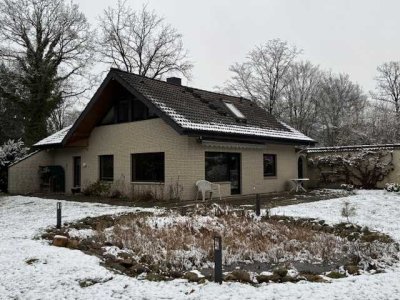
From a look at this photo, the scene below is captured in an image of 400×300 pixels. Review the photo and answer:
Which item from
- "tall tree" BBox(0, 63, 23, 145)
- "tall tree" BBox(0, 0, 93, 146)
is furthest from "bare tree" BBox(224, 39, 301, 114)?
"tall tree" BBox(0, 63, 23, 145)

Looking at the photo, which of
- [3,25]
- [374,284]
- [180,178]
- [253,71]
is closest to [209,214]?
[180,178]

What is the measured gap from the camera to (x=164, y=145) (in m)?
17.2

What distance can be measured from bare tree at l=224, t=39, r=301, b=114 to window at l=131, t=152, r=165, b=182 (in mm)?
26293

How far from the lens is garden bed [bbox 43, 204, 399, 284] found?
263 inches

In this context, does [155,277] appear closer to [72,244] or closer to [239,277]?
[239,277]

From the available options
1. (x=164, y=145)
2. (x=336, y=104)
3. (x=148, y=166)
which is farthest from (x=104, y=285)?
(x=336, y=104)

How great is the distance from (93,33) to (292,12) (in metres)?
26.7

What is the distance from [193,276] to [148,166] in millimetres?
12059

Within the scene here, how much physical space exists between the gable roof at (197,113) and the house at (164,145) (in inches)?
1.7

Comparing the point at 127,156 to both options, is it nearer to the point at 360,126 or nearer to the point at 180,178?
the point at 180,178

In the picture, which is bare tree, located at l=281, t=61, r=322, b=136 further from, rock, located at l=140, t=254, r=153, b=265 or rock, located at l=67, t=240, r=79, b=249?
rock, located at l=140, t=254, r=153, b=265

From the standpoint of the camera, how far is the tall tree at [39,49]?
99.3 feet

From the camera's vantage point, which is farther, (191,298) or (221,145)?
(221,145)

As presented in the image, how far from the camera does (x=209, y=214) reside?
11.6 meters
